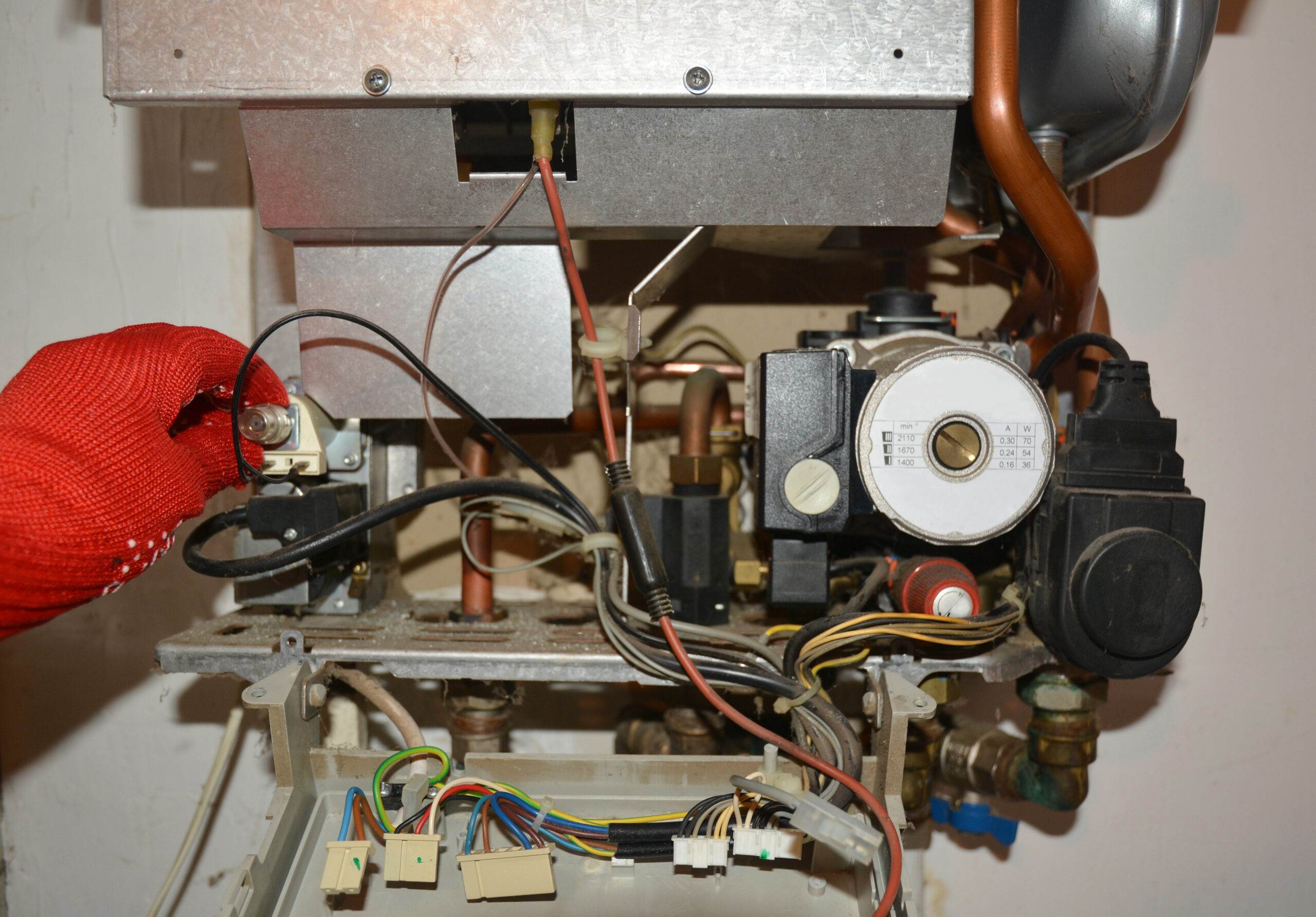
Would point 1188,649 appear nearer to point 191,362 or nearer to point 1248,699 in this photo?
point 1248,699

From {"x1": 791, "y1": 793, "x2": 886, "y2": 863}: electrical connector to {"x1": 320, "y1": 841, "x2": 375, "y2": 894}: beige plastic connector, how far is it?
327 millimetres

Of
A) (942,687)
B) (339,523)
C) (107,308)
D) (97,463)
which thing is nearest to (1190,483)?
(942,687)

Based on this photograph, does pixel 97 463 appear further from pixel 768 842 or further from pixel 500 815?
pixel 768 842

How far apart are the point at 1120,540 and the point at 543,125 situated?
569mm

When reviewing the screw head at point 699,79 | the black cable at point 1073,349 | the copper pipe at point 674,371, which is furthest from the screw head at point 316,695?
the black cable at point 1073,349

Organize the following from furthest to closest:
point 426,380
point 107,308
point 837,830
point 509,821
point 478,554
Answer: point 107,308
point 478,554
point 426,380
point 509,821
point 837,830

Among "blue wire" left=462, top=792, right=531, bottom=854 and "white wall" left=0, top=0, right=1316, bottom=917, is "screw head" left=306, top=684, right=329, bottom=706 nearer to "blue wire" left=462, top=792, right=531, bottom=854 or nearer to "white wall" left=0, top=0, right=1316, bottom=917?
"blue wire" left=462, top=792, right=531, bottom=854

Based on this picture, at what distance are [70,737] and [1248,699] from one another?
4.94ft

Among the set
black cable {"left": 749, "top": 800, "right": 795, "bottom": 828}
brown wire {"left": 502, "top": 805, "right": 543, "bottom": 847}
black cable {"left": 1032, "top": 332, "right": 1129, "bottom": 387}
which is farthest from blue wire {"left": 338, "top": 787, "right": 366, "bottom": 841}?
black cable {"left": 1032, "top": 332, "right": 1129, "bottom": 387}

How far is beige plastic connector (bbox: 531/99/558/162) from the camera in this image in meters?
0.63

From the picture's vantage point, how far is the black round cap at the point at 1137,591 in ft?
1.99

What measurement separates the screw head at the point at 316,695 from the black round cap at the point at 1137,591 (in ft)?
2.09

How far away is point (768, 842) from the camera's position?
586 mm

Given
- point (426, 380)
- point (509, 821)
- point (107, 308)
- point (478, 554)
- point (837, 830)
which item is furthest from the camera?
point (107, 308)
